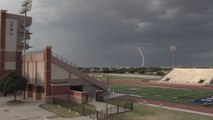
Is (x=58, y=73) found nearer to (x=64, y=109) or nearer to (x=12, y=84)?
(x=12, y=84)

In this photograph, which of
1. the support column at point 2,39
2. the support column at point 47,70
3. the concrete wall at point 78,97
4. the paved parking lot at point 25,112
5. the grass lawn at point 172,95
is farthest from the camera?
the support column at point 2,39

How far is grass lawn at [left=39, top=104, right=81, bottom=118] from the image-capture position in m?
36.0

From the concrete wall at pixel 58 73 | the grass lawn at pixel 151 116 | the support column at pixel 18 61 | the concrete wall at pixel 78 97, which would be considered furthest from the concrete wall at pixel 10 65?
the grass lawn at pixel 151 116

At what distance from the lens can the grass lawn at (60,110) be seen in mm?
35991

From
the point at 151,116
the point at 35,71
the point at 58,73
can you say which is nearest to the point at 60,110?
the point at 58,73

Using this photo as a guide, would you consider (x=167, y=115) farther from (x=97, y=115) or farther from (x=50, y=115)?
(x=50, y=115)

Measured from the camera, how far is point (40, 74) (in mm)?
49656

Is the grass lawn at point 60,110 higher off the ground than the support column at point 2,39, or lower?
lower

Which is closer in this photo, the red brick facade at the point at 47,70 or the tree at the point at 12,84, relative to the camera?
the tree at the point at 12,84

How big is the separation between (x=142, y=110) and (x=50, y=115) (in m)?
13.2

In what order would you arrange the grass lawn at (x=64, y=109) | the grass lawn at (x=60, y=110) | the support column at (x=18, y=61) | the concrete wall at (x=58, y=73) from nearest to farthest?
1. the grass lawn at (x=60, y=110)
2. the grass lawn at (x=64, y=109)
3. the concrete wall at (x=58, y=73)
4. the support column at (x=18, y=61)

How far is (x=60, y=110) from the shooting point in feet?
129

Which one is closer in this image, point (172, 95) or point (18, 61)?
point (18, 61)

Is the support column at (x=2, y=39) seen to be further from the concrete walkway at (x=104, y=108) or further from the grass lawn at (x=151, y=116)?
the grass lawn at (x=151, y=116)
